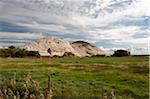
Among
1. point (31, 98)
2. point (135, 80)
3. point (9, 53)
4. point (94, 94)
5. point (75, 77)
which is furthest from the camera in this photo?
point (9, 53)

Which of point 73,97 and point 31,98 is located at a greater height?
point 31,98

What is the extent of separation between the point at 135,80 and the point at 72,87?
737 cm

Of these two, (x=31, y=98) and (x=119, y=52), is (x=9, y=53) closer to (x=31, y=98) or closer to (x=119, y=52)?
(x=119, y=52)

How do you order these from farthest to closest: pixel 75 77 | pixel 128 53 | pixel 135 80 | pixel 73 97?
1. pixel 128 53
2. pixel 75 77
3. pixel 135 80
4. pixel 73 97

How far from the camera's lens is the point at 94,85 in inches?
1425

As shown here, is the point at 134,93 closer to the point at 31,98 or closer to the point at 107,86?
the point at 107,86

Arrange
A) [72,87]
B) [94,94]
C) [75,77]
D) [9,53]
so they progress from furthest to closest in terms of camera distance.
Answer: [9,53], [75,77], [72,87], [94,94]

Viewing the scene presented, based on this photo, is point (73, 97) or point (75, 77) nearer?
point (73, 97)

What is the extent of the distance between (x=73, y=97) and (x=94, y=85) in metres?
6.65

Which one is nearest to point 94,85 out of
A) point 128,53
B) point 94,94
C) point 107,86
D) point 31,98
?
point 107,86

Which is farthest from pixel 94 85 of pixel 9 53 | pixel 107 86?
pixel 9 53

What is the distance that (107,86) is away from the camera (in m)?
36.1

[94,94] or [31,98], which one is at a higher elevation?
[31,98]

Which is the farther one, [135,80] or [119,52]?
[119,52]
